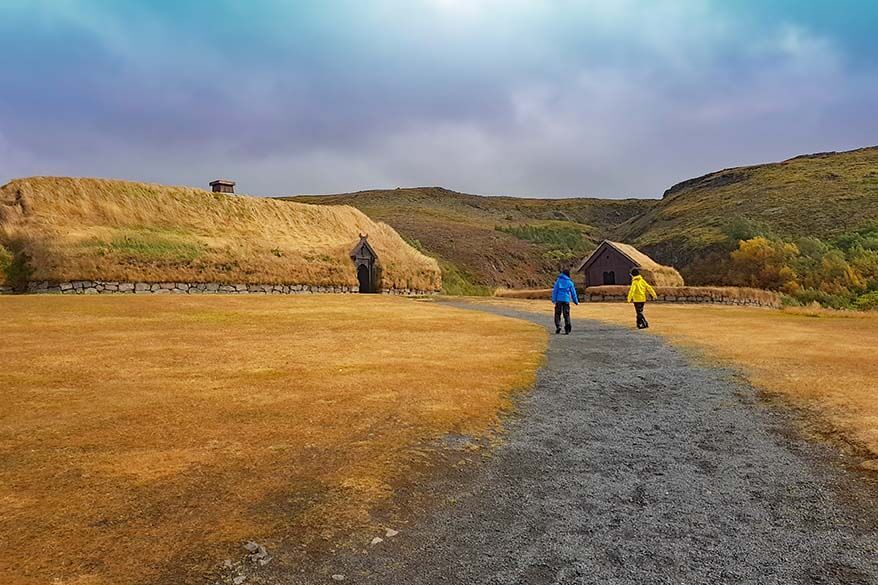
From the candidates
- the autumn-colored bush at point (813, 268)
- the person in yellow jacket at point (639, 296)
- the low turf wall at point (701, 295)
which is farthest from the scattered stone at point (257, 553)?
the autumn-colored bush at point (813, 268)

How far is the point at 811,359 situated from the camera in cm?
1209

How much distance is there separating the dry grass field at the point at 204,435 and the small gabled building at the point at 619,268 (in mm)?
31279

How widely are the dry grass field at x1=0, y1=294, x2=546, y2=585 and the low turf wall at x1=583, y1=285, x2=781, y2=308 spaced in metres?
27.4

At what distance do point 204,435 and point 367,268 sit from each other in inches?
1416

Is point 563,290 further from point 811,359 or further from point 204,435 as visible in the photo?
point 204,435

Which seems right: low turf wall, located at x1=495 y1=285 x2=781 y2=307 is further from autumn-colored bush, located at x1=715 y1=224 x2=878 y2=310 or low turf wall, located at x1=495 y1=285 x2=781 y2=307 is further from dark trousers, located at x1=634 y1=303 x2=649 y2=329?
dark trousers, located at x1=634 y1=303 x2=649 y2=329

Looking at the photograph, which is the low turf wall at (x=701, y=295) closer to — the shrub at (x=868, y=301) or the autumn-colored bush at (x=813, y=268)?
the autumn-colored bush at (x=813, y=268)

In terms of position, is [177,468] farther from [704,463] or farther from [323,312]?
[323,312]

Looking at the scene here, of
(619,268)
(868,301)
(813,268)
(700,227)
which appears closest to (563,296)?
(619,268)

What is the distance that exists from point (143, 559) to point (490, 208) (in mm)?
122365

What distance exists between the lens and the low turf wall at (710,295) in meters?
38.9

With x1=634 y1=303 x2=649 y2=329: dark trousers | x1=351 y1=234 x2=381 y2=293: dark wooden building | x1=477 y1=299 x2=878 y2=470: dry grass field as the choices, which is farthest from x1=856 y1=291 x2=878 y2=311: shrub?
x1=351 y1=234 x2=381 y2=293: dark wooden building

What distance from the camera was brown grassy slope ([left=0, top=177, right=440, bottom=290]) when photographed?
102ft

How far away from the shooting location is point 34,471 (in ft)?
18.0
